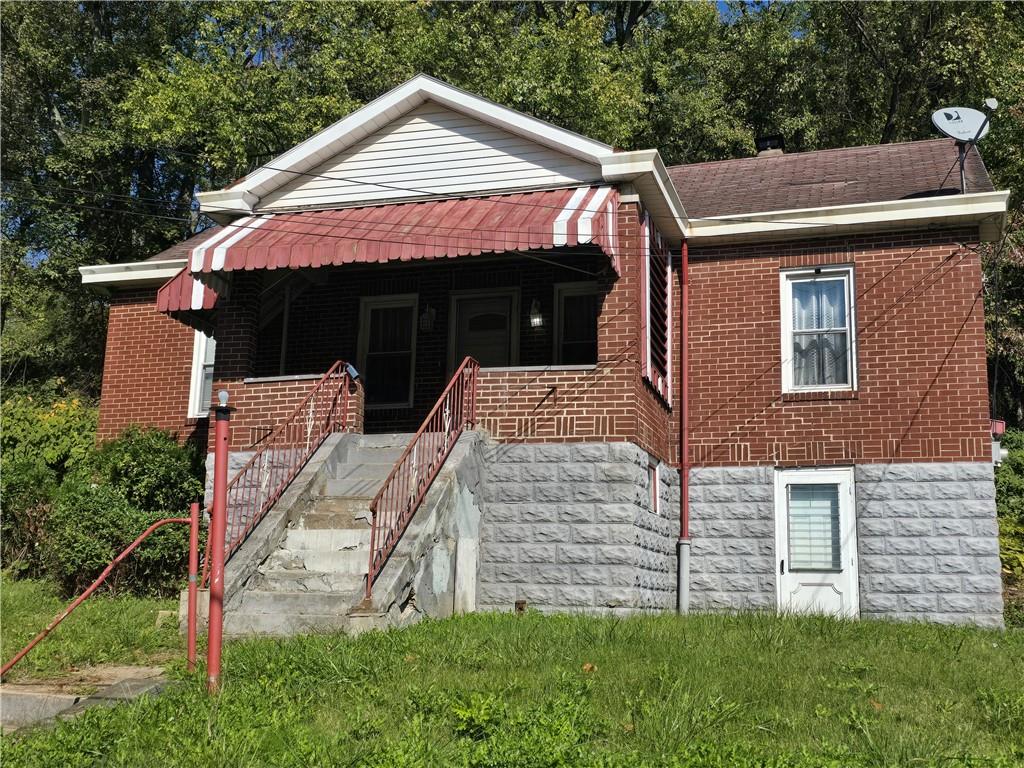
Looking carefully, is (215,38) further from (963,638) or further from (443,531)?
(963,638)

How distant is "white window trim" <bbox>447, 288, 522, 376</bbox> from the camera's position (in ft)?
49.9

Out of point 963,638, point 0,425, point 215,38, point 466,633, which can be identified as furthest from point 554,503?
point 215,38

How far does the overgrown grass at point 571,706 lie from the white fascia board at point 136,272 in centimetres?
960


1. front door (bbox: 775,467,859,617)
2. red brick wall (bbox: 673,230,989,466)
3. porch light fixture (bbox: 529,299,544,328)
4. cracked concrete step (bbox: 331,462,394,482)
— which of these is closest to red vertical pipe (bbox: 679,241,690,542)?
red brick wall (bbox: 673,230,989,466)

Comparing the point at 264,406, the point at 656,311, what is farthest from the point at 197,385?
the point at 656,311

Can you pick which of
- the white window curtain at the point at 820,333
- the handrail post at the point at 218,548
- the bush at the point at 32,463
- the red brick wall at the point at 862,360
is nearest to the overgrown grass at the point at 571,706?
the handrail post at the point at 218,548

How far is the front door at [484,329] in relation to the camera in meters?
15.3

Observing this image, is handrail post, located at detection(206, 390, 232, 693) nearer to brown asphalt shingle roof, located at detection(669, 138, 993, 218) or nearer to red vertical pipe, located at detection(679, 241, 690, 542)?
red vertical pipe, located at detection(679, 241, 690, 542)

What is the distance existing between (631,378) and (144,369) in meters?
8.72

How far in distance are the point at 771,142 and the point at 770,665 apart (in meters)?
12.9

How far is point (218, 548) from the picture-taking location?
691 centimetres

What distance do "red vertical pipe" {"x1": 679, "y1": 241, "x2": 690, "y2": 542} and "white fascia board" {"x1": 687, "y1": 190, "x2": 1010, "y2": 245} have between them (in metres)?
Answer: 0.55

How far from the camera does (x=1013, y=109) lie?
68.9 feet

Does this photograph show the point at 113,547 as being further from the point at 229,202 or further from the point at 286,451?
the point at 229,202
